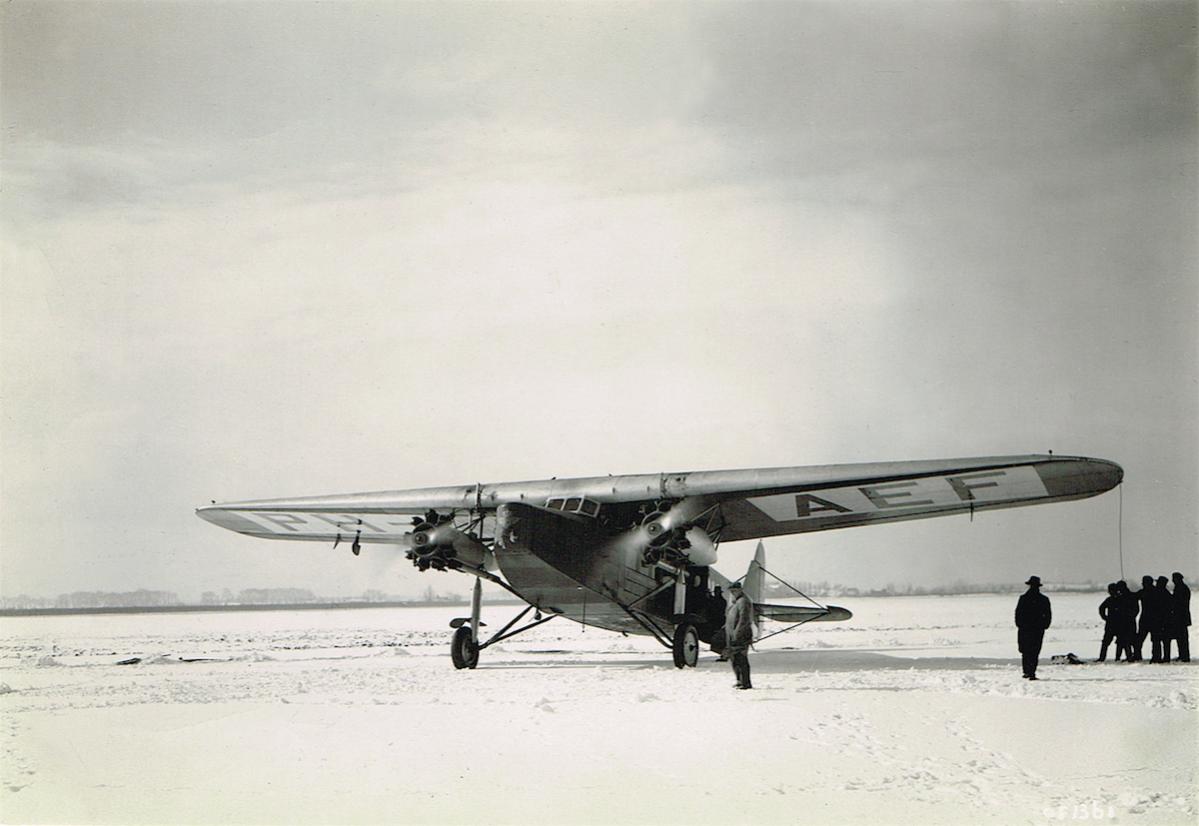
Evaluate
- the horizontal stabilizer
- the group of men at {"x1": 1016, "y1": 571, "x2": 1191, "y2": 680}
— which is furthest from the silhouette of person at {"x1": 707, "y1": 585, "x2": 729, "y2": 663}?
the group of men at {"x1": 1016, "y1": 571, "x2": 1191, "y2": 680}

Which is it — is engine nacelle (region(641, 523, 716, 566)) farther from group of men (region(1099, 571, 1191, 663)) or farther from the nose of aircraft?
group of men (region(1099, 571, 1191, 663))

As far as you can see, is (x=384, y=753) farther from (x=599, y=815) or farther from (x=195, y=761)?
(x=599, y=815)

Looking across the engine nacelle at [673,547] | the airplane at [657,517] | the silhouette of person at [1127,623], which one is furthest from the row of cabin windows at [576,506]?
the silhouette of person at [1127,623]

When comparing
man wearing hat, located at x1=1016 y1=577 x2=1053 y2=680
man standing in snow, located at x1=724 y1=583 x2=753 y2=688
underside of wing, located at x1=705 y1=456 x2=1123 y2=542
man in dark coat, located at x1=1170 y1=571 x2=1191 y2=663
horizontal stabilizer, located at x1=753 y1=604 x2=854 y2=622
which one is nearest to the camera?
man standing in snow, located at x1=724 y1=583 x2=753 y2=688

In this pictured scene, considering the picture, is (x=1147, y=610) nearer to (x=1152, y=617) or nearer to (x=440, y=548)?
(x=1152, y=617)

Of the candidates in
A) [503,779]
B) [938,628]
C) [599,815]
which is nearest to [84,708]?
[503,779]

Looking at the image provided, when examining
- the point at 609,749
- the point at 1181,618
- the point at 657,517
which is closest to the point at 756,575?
the point at 657,517

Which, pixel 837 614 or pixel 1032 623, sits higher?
pixel 1032 623

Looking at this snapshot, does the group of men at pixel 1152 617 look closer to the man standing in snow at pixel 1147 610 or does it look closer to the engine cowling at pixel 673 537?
the man standing in snow at pixel 1147 610
